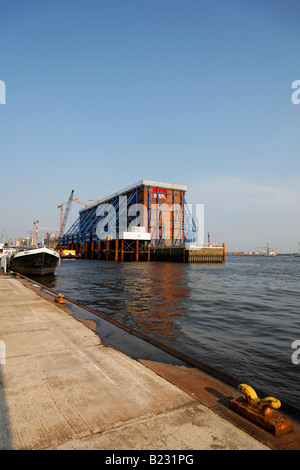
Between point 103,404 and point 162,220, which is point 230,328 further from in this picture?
point 162,220

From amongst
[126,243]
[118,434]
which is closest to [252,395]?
[118,434]

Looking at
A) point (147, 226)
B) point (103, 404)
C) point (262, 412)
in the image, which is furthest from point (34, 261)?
point (147, 226)

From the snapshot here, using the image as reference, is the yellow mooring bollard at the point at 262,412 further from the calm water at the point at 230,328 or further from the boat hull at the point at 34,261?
the boat hull at the point at 34,261

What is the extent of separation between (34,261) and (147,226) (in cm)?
4955

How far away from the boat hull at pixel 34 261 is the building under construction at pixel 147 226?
38988 mm

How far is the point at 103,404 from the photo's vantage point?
308 cm

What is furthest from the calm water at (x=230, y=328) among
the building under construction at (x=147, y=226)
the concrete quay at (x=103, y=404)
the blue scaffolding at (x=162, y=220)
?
the blue scaffolding at (x=162, y=220)

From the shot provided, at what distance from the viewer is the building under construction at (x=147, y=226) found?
220ft

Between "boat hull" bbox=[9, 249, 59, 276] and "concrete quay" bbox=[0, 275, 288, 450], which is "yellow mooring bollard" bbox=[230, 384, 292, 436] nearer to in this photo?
"concrete quay" bbox=[0, 275, 288, 450]

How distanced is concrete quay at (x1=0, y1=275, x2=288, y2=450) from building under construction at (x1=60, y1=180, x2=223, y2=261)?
58.4 metres

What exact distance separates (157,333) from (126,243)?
62.3 metres

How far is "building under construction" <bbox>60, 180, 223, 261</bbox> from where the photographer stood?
220 ft

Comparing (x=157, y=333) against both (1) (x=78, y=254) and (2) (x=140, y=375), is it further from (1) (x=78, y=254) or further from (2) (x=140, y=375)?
(1) (x=78, y=254)

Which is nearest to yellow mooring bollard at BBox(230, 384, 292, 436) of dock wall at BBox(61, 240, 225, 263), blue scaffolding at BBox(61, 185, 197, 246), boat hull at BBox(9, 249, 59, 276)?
boat hull at BBox(9, 249, 59, 276)
